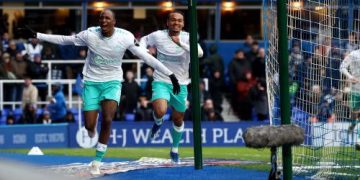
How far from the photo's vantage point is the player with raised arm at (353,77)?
15266 mm

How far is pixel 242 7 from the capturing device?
33.2m

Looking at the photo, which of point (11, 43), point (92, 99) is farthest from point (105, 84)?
point (11, 43)

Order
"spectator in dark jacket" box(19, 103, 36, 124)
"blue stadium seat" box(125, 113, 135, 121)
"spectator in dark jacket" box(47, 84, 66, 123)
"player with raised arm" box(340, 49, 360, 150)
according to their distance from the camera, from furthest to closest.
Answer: "blue stadium seat" box(125, 113, 135, 121) < "spectator in dark jacket" box(19, 103, 36, 124) < "spectator in dark jacket" box(47, 84, 66, 123) < "player with raised arm" box(340, 49, 360, 150)

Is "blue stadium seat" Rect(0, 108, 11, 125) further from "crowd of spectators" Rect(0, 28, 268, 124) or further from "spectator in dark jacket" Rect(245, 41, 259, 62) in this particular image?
"spectator in dark jacket" Rect(245, 41, 259, 62)

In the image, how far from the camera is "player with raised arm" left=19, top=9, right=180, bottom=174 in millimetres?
14672

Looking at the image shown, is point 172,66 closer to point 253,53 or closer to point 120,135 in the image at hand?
point 120,135

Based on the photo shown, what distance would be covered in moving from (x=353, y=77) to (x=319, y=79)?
3.24 ft

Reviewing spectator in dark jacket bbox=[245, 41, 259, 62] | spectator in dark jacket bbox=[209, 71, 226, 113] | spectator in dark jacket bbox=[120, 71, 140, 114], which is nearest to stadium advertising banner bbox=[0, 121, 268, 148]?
spectator in dark jacket bbox=[120, 71, 140, 114]

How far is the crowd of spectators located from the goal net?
40.0 ft

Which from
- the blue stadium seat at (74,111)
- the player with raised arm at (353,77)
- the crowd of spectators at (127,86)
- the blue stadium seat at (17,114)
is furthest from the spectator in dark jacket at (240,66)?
the player with raised arm at (353,77)

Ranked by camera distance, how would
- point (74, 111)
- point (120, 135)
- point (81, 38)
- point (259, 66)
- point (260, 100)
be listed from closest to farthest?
point (81, 38), point (120, 135), point (74, 111), point (260, 100), point (259, 66)

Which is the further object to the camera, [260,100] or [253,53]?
[253,53]

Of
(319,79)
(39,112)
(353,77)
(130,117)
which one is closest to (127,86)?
(130,117)

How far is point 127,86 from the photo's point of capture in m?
27.7
